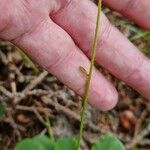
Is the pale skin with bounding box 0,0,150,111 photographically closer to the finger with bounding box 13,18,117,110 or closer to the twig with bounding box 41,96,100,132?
the finger with bounding box 13,18,117,110

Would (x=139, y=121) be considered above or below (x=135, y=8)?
below

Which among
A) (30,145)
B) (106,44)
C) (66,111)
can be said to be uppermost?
(106,44)

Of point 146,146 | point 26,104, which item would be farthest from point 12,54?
point 146,146

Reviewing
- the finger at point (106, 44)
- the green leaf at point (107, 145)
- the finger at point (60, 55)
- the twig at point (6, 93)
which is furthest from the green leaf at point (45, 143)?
the twig at point (6, 93)

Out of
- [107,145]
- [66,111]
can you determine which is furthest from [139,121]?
[107,145]

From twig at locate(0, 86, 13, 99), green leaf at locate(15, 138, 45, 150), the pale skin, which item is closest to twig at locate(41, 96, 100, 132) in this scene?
twig at locate(0, 86, 13, 99)

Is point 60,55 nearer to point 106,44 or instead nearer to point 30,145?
point 106,44

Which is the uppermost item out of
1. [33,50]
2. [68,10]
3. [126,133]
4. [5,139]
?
[68,10]

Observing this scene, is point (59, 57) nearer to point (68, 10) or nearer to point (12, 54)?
point (68, 10)
